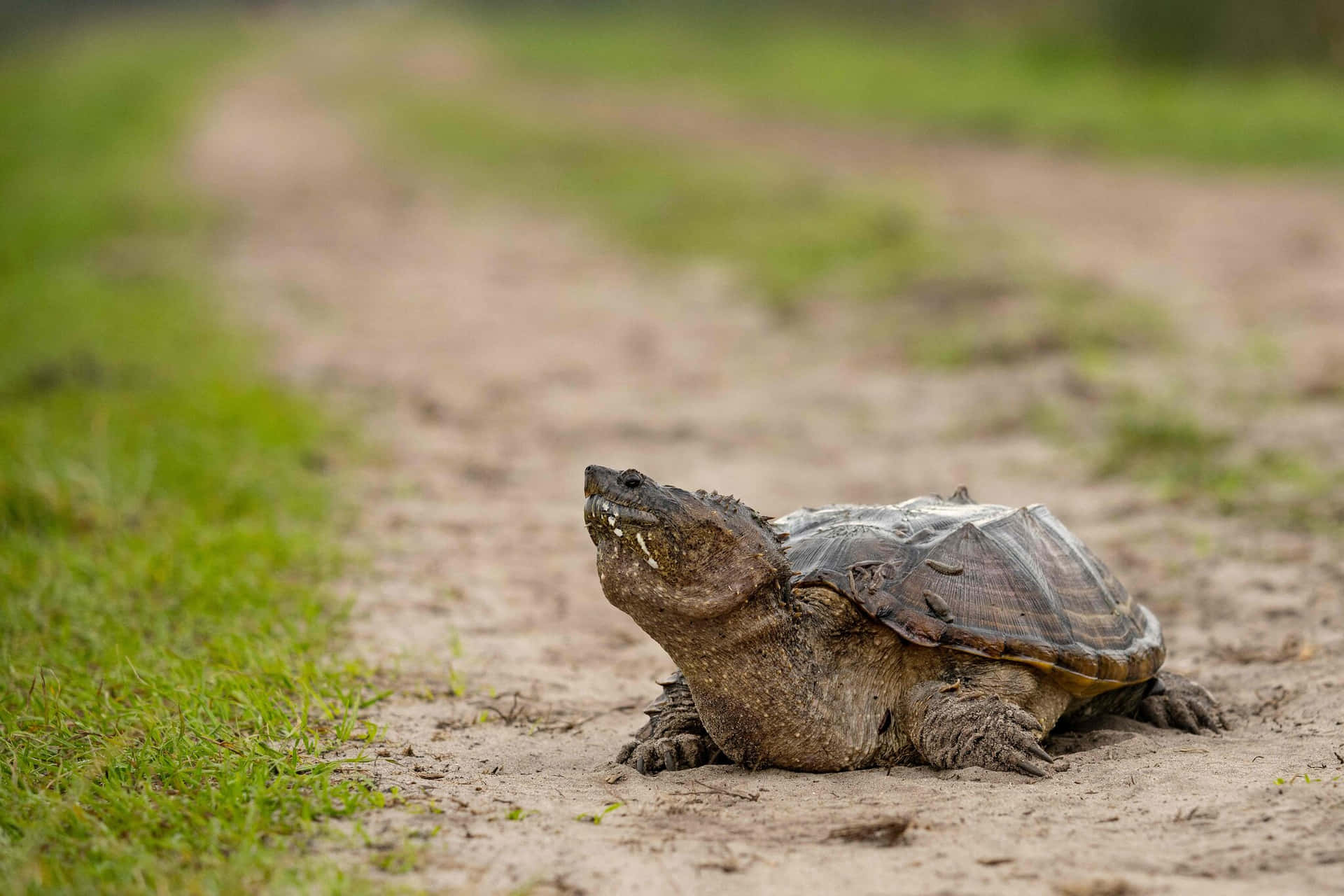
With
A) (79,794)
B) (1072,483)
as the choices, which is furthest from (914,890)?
(1072,483)

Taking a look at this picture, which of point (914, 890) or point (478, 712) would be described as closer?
point (914, 890)

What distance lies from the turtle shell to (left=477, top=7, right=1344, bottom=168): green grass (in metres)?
11.6

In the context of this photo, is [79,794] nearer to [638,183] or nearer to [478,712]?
[478,712]

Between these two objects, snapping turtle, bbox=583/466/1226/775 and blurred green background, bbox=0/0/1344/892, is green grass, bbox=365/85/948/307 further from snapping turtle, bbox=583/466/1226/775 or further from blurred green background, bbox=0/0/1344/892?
snapping turtle, bbox=583/466/1226/775

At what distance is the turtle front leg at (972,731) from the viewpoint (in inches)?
126

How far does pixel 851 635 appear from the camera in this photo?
331cm

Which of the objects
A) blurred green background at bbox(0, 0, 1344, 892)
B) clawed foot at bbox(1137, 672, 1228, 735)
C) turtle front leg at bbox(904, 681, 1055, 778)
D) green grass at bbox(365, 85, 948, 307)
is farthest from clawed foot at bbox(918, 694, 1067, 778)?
green grass at bbox(365, 85, 948, 307)

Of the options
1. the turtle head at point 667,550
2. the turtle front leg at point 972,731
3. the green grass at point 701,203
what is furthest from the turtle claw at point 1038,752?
the green grass at point 701,203

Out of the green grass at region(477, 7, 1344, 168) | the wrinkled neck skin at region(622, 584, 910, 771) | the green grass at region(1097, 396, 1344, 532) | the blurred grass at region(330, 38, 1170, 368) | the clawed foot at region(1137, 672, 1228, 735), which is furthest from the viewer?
the green grass at region(477, 7, 1344, 168)

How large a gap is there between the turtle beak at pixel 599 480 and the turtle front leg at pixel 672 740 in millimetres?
584

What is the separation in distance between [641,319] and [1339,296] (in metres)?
4.91

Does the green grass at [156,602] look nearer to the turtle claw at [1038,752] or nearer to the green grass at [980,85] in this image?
the turtle claw at [1038,752]

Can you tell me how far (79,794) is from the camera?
2.83 m

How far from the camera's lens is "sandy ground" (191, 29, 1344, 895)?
268cm
